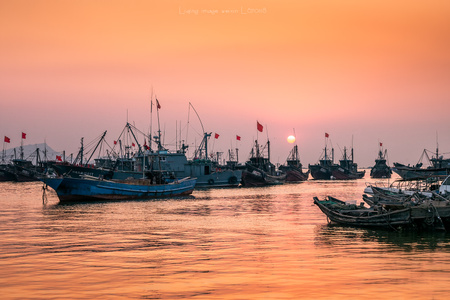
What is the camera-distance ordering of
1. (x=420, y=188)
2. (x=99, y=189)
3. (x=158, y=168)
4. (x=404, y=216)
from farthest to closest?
(x=158, y=168), (x=99, y=189), (x=420, y=188), (x=404, y=216)

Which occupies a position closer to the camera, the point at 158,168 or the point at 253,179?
the point at 158,168

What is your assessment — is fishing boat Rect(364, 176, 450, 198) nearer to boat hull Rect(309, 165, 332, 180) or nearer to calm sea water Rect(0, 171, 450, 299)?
calm sea water Rect(0, 171, 450, 299)

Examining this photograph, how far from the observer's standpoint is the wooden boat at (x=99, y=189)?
57469mm

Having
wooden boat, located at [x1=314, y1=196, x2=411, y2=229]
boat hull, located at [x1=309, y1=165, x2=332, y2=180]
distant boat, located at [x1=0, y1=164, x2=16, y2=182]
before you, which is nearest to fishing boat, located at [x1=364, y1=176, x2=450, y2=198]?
wooden boat, located at [x1=314, y1=196, x2=411, y2=229]

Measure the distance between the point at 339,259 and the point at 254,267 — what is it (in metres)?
3.91

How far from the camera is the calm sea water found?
15602 millimetres

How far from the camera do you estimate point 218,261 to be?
67.7 ft

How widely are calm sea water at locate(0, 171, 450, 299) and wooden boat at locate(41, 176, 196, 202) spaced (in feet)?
70.0

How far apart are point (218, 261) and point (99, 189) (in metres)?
40.1

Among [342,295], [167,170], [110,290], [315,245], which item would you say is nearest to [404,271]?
[342,295]

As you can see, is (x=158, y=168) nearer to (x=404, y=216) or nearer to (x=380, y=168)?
(x=404, y=216)

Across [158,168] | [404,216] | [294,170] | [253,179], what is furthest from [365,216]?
[294,170]

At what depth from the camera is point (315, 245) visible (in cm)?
2503

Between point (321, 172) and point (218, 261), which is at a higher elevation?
point (321, 172)
